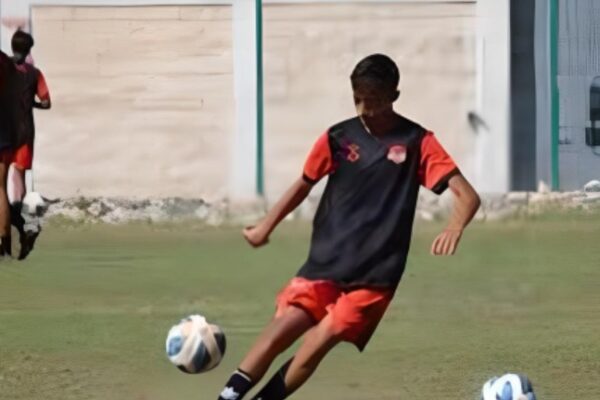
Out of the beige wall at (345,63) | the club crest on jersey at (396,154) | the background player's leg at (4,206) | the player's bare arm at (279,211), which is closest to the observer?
the club crest on jersey at (396,154)

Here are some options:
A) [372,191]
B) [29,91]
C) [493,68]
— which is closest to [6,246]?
[29,91]

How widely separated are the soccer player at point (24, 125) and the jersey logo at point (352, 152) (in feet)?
3.35

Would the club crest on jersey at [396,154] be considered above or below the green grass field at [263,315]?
above

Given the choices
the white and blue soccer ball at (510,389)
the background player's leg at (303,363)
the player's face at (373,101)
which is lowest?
the white and blue soccer ball at (510,389)

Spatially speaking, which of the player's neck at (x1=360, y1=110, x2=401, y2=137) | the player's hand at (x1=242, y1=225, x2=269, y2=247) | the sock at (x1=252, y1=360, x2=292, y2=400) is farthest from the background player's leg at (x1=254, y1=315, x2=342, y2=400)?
the player's neck at (x1=360, y1=110, x2=401, y2=137)

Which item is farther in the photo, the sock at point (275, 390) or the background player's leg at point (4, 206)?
the background player's leg at point (4, 206)

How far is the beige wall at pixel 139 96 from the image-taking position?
514 cm

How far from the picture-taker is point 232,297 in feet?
17.0

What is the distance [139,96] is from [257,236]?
0.61 metres

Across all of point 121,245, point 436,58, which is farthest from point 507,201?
point 121,245

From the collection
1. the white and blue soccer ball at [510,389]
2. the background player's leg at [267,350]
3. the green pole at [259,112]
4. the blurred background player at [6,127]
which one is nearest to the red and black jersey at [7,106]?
the blurred background player at [6,127]

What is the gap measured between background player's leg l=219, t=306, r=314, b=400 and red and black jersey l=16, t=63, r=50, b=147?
1037mm

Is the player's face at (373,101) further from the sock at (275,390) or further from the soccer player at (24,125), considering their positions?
the soccer player at (24,125)

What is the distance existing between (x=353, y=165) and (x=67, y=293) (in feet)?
3.60
